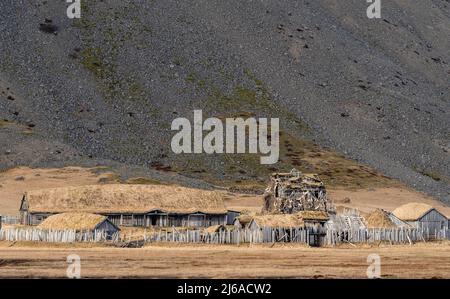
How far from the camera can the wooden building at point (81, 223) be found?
250 ft

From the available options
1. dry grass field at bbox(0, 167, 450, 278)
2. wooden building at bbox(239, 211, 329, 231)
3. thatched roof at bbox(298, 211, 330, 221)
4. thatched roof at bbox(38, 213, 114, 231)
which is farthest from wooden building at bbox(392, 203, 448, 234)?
thatched roof at bbox(38, 213, 114, 231)

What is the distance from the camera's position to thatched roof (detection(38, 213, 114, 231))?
7625cm

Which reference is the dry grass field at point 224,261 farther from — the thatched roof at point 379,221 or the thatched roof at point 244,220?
the thatched roof at point 244,220

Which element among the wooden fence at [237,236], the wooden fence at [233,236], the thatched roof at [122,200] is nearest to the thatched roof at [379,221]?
the wooden fence at [233,236]

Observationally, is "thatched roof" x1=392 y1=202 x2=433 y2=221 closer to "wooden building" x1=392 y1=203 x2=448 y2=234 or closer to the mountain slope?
"wooden building" x1=392 y1=203 x2=448 y2=234

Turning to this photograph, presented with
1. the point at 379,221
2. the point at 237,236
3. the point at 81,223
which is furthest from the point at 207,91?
the point at 237,236

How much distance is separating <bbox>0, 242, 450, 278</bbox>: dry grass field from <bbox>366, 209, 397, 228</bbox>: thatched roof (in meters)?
5.01

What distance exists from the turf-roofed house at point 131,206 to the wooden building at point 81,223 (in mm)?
8253

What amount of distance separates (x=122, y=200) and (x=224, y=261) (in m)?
29.2

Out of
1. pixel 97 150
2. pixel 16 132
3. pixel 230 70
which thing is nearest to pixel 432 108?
pixel 230 70

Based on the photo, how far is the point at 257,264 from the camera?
200 feet

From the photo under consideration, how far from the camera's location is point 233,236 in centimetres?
7594

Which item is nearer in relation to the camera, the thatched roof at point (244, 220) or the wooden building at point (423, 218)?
the thatched roof at point (244, 220)

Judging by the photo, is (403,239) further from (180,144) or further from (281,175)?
(180,144)
